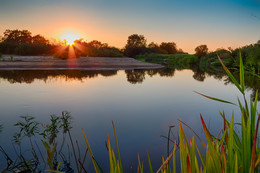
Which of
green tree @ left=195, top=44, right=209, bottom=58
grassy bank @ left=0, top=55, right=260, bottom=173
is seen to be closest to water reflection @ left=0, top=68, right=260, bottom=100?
grassy bank @ left=0, top=55, right=260, bottom=173

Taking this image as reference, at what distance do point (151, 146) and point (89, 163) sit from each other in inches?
54.3

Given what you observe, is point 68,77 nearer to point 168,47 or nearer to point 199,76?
point 199,76

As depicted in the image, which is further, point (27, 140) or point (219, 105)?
point (219, 105)

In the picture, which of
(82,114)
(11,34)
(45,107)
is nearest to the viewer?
(82,114)

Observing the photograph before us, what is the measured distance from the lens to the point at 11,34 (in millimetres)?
61875

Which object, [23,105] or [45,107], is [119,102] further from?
[23,105]

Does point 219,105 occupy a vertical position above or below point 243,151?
below

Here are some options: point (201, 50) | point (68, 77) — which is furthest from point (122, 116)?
point (201, 50)

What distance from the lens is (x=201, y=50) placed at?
50.2 metres

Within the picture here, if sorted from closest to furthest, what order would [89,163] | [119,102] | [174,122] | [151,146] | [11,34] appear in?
[89,163] < [151,146] < [174,122] < [119,102] < [11,34]

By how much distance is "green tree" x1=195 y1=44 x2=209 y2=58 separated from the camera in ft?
164

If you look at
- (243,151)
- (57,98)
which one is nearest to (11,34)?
(57,98)

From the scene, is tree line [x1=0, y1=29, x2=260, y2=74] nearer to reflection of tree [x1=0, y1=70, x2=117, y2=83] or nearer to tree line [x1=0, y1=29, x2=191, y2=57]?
tree line [x1=0, y1=29, x2=191, y2=57]

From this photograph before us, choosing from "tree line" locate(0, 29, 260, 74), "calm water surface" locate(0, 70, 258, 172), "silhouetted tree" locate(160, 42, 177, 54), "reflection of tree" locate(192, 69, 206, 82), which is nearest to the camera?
"calm water surface" locate(0, 70, 258, 172)
